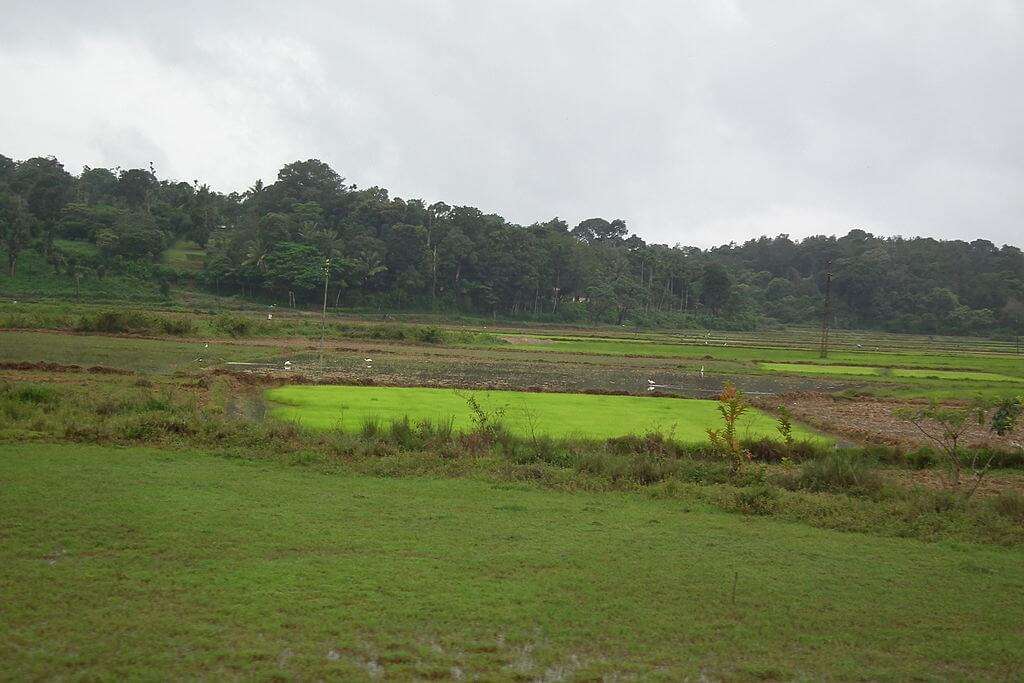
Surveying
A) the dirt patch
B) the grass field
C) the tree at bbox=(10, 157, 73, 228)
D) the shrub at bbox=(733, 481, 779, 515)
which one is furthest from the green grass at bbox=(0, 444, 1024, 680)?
the tree at bbox=(10, 157, 73, 228)

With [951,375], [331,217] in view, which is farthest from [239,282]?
[951,375]

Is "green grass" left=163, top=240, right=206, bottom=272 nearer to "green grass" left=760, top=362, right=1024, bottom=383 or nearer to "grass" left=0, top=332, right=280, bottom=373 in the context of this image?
"grass" left=0, top=332, right=280, bottom=373

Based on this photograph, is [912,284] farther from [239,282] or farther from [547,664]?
[547,664]

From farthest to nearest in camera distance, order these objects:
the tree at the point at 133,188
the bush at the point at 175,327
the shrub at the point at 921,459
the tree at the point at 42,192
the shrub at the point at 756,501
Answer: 1. the tree at the point at 133,188
2. the tree at the point at 42,192
3. the bush at the point at 175,327
4. the shrub at the point at 921,459
5. the shrub at the point at 756,501

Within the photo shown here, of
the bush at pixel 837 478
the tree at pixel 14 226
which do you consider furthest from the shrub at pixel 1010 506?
the tree at pixel 14 226

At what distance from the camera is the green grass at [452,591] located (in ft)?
19.6

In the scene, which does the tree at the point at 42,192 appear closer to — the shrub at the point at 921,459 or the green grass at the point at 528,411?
the green grass at the point at 528,411

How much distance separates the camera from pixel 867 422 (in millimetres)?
24578

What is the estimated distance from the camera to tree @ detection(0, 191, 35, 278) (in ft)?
205

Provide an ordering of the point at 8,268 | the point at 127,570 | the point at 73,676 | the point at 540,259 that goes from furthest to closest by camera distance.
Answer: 1. the point at 540,259
2. the point at 8,268
3. the point at 127,570
4. the point at 73,676

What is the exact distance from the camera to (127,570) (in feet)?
23.8

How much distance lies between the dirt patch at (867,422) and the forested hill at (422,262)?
5260 cm

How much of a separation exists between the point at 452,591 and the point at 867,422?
21.2 meters

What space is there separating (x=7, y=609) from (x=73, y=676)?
1419 mm
